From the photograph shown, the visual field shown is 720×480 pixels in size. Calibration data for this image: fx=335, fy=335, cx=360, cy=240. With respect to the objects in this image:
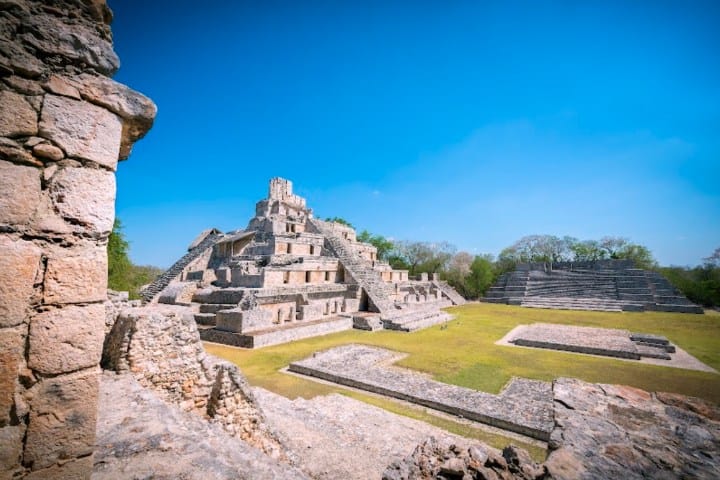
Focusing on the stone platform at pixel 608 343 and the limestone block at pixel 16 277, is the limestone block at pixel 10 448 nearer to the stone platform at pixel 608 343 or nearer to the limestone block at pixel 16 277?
the limestone block at pixel 16 277

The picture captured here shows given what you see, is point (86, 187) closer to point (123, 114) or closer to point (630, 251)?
point (123, 114)

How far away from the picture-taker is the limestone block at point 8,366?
174cm

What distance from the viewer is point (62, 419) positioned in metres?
1.93

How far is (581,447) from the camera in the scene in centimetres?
389

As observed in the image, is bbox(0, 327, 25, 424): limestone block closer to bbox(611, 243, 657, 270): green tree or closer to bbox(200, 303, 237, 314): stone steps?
bbox(200, 303, 237, 314): stone steps

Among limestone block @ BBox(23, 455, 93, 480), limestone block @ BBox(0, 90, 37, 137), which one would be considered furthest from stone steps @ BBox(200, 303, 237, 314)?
limestone block @ BBox(0, 90, 37, 137)

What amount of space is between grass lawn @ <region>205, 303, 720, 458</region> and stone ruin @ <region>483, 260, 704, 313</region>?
9.81 meters

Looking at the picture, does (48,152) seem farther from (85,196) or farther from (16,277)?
(16,277)

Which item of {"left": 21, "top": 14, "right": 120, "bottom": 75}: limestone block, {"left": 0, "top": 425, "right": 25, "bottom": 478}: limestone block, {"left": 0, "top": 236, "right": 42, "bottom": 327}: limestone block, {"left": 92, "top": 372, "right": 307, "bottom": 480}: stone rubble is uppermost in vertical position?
{"left": 21, "top": 14, "right": 120, "bottom": 75}: limestone block

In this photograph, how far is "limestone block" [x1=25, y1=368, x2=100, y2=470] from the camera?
1.85m

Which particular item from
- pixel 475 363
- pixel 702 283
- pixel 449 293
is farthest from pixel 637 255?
pixel 475 363


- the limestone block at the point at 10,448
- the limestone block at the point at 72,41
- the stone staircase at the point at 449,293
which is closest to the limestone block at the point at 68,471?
the limestone block at the point at 10,448

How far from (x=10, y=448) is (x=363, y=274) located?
2027cm

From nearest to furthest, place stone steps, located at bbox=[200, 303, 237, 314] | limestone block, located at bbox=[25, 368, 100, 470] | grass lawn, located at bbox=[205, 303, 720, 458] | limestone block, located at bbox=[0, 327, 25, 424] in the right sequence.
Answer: limestone block, located at bbox=[0, 327, 25, 424]
limestone block, located at bbox=[25, 368, 100, 470]
grass lawn, located at bbox=[205, 303, 720, 458]
stone steps, located at bbox=[200, 303, 237, 314]
